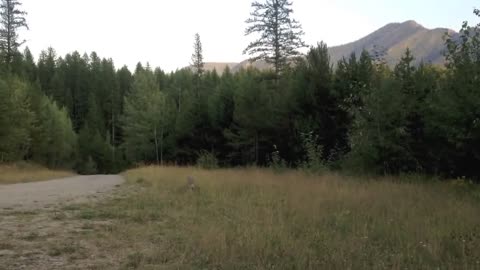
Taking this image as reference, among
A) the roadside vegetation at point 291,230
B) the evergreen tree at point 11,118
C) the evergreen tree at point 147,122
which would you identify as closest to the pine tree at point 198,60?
the evergreen tree at point 147,122

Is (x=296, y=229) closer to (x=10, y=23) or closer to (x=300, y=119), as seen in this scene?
(x=300, y=119)

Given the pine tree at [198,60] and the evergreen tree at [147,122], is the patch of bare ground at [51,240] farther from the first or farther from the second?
the pine tree at [198,60]

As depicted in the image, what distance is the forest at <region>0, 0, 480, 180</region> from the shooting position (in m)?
15.2

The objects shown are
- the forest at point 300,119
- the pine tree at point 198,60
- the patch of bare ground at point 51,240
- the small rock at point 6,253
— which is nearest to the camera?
the patch of bare ground at point 51,240

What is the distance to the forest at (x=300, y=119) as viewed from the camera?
15.2m

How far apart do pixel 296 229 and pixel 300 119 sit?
21408 millimetres

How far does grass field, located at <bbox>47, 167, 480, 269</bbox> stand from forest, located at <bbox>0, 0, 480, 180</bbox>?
382 centimetres

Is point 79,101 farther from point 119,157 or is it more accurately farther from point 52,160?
point 52,160

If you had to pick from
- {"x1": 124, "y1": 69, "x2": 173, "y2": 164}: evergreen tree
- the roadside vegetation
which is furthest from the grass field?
{"x1": 124, "y1": 69, "x2": 173, "y2": 164}: evergreen tree

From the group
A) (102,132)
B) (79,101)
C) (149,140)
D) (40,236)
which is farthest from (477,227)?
(79,101)

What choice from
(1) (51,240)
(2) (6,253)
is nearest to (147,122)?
(1) (51,240)

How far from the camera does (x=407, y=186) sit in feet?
41.4

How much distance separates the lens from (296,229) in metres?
7.50

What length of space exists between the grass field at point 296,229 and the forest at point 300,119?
382 centimetres
